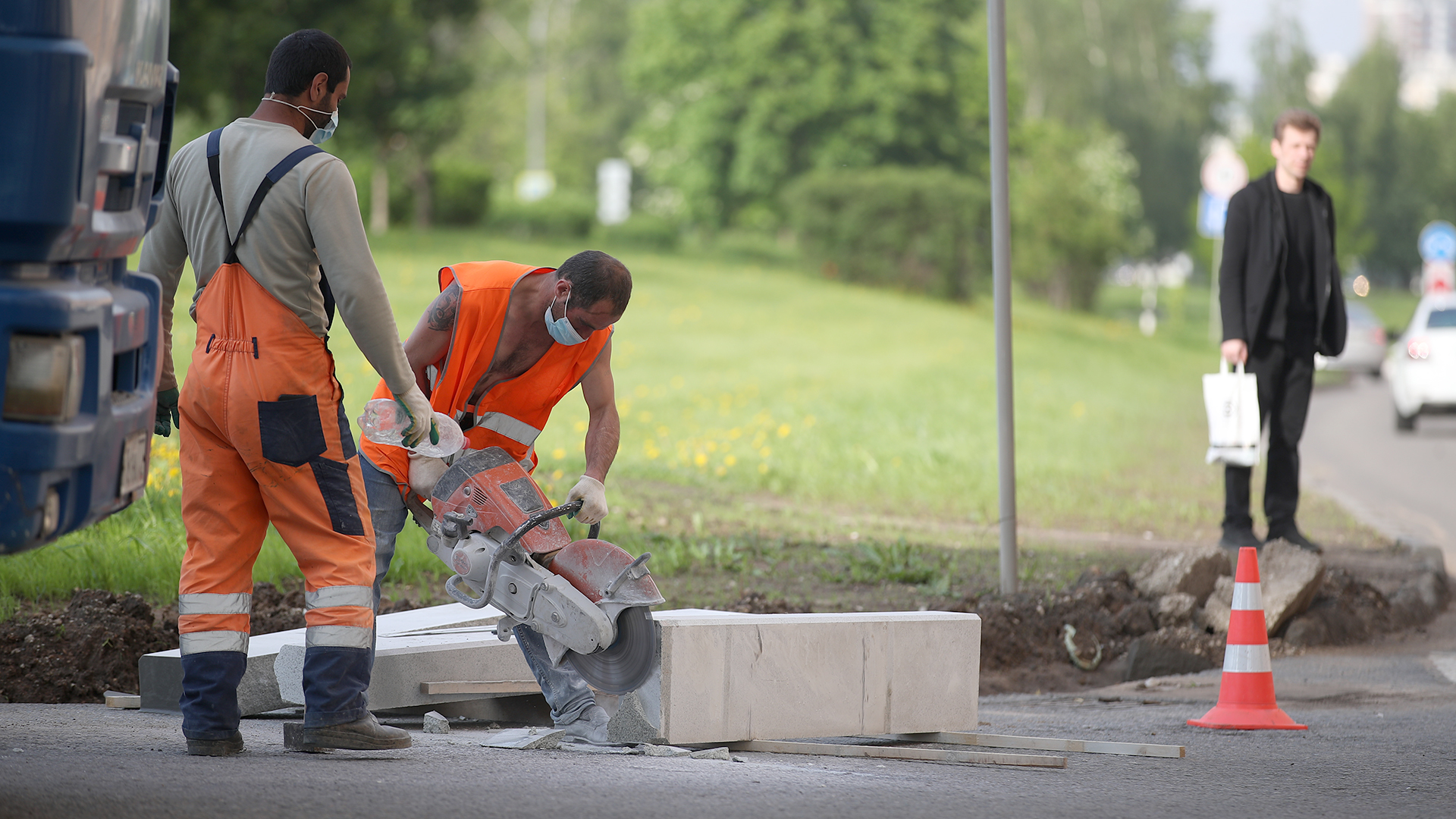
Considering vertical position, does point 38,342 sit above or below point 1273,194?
below

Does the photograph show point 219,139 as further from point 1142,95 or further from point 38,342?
point 1142,95

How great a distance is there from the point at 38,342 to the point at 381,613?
366 centimetres

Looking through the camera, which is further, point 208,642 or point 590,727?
point 590,727

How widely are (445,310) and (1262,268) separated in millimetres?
5115

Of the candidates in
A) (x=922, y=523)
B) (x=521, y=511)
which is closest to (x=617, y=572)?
(x=521, y=511)

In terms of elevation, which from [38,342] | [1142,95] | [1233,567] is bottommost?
[1233,567]

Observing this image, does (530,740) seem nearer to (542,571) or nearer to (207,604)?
(542,571)

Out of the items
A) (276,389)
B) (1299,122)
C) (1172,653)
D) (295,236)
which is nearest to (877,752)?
(276,389)

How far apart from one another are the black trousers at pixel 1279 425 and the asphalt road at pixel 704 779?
2657 millimetres

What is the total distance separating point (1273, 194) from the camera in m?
8.40

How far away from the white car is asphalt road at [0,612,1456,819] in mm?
15614

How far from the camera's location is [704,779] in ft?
13.3

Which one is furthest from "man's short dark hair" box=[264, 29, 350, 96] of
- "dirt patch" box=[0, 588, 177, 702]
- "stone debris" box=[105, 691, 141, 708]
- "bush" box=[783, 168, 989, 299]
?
"bush" box=[783, 168, 989, 299]

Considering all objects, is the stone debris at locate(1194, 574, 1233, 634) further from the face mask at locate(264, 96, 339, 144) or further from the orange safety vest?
the face mask at locate(264, 96, 339, 144)
